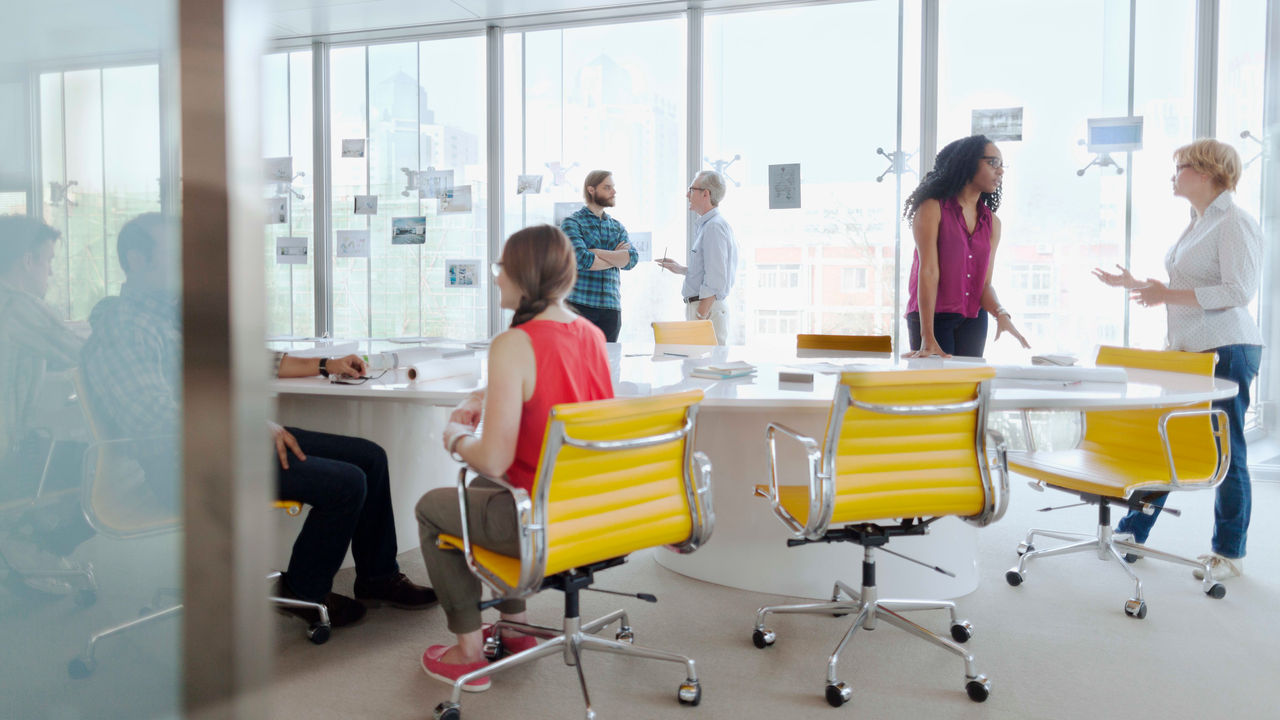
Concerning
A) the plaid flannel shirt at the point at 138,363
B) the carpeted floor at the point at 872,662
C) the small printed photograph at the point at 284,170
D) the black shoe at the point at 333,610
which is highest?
the small printed photograph at the point at 284,170

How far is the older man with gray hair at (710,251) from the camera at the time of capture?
17.2 feet

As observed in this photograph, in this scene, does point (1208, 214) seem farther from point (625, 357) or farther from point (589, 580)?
point (589, 580)

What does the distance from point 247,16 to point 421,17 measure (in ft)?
20.9

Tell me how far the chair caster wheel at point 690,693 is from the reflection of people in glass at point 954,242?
5.88 ft

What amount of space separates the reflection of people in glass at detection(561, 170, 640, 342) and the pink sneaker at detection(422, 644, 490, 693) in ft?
8.62

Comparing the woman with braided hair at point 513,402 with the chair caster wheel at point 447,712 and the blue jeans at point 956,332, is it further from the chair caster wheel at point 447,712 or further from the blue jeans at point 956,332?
the blue jeans at point 956,332

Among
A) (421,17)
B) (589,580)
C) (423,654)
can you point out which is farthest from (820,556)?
Answer: (421,17)

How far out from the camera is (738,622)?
2766 millimetres

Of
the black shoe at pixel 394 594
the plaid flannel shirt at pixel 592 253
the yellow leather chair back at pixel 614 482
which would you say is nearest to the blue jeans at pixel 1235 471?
the yellow leather chair back at pixel 614 482

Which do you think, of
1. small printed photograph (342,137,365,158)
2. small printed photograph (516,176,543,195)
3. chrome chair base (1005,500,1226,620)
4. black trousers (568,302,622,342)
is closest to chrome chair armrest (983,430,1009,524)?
chrome chair base (1005,500,1226,620)

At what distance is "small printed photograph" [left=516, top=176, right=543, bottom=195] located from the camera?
6445 millimetres

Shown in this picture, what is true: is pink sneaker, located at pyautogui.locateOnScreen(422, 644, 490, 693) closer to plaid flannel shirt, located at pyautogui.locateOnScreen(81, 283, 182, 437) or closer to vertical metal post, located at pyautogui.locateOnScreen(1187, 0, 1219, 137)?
plaid flannel shirt, located at pyautogui.locateOnScreen(81, 283, 182, 437)

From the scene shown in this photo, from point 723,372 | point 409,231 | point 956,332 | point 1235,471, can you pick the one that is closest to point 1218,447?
point 1235,471

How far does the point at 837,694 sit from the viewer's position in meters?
2.21
